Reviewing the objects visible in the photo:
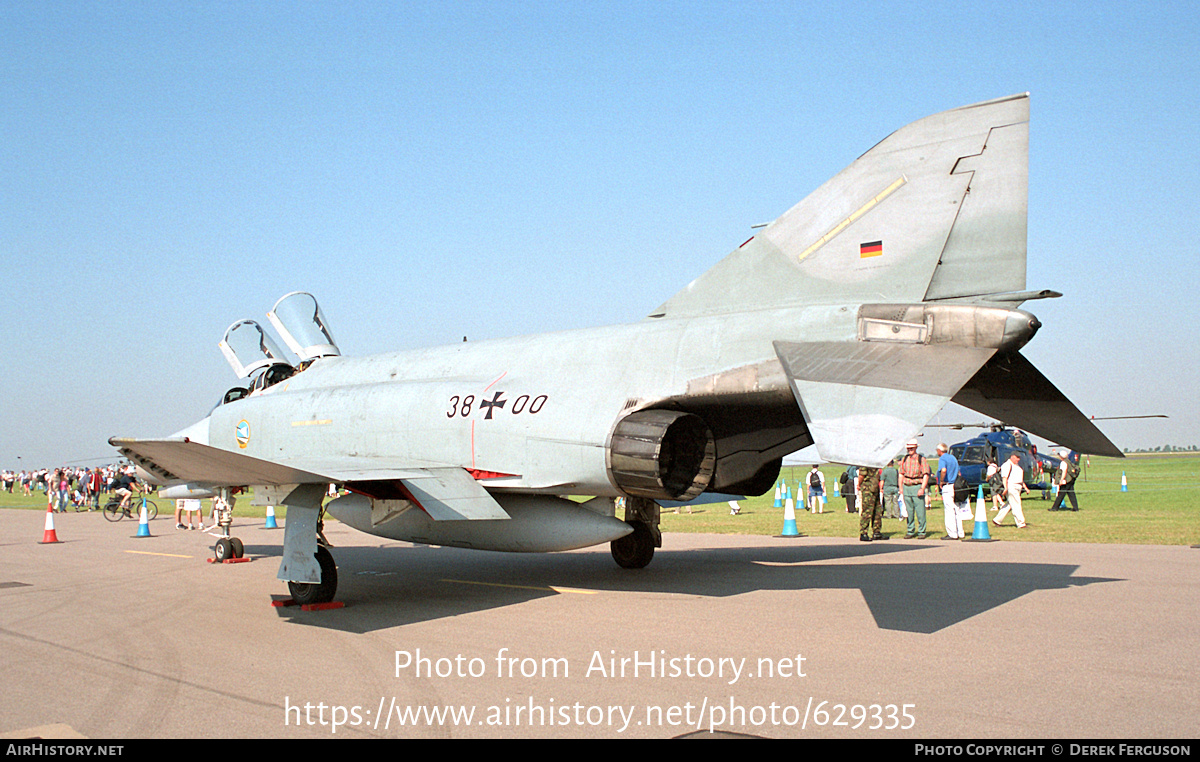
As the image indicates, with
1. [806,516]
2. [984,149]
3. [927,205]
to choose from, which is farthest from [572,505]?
[806,516]

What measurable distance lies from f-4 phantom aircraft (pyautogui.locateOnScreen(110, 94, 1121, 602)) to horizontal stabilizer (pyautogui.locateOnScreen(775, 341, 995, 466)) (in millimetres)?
20

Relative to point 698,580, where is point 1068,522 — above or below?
below

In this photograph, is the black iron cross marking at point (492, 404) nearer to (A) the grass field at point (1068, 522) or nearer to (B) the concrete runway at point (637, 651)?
(B) the concrete runway at point (637, 651)

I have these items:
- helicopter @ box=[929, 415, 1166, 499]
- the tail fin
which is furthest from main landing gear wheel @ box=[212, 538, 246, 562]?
helicopter @ box=[929, 415, 1166, 499]

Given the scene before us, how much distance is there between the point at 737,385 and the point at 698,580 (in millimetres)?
3211

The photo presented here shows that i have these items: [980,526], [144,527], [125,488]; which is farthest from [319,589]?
[125,488]

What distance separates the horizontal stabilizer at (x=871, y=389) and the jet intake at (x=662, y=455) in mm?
1418

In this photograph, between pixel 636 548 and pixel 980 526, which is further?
pixel 980 526

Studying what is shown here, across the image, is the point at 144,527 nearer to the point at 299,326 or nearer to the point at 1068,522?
the point at 299,326

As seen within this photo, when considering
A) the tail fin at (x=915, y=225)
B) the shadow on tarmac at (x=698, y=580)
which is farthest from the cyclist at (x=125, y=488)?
the tail fin at (x=915, y=225)

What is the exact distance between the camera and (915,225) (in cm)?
768

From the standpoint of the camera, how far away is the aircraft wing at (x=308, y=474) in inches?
310

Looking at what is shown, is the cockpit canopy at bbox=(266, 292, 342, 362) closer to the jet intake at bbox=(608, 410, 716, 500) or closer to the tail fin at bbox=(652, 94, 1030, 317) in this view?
the jet intake at bbox=(608, 410, 716, 500)

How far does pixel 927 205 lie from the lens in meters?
7.65
